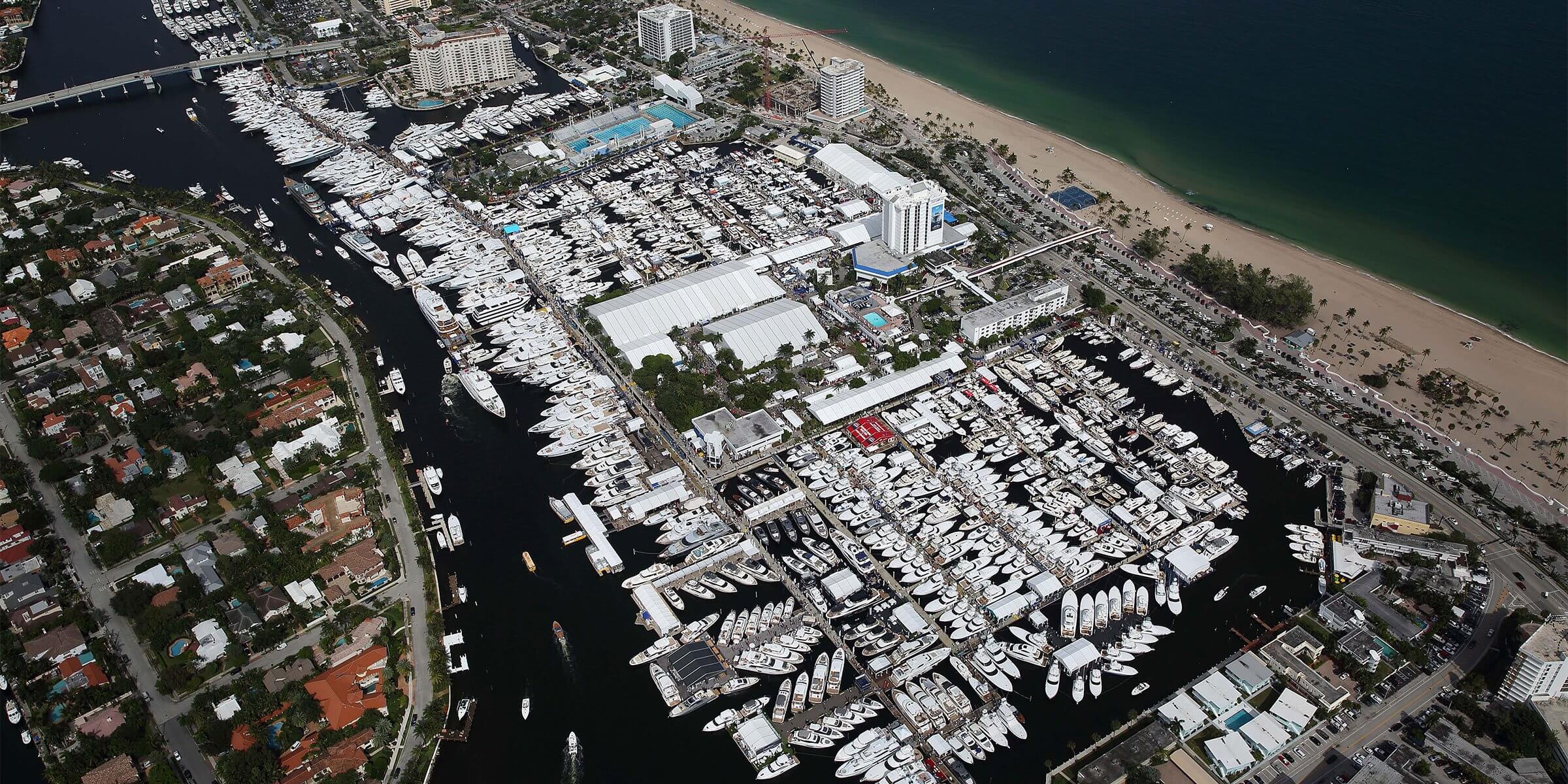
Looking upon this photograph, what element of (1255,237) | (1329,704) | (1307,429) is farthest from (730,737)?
(1255,237)

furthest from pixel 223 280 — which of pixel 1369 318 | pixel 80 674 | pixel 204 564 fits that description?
pixel 1369 318

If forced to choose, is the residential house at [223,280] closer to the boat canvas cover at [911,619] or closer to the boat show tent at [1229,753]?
the boat canvas cover at [911,619]

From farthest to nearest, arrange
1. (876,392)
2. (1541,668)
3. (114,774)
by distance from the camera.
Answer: (876,392) → (1541,668) → (114,774)

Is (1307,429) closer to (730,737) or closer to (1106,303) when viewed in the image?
(1106,303)

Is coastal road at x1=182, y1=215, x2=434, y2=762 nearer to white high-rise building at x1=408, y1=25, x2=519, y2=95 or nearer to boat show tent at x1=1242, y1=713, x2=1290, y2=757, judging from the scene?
boat show tent at x1=1242, y1=713, x2=1290, y2=757

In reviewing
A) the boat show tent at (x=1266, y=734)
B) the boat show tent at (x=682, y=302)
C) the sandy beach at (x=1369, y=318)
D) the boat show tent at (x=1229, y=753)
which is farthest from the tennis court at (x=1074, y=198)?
the boat show tent at (x=1229, y=753)

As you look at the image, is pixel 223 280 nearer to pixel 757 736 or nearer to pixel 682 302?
pixel 682 302
